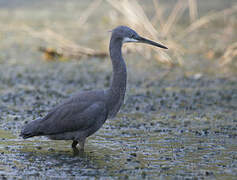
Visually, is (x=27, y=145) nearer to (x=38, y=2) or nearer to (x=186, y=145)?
(x=186, y=145)

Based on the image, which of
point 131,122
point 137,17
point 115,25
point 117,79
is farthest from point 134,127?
point 115,25

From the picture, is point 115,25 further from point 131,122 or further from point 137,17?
point 131,122

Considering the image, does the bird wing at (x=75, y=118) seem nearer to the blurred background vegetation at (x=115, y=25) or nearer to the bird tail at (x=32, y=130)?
the bird tail at (x=32, y=130)

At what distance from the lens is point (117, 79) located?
21.8 ft

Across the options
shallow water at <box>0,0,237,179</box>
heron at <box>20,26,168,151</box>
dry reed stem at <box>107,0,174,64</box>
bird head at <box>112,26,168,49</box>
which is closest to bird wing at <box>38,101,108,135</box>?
heron at <box>20,26,168,151</box>

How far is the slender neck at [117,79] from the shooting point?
663 centimetres

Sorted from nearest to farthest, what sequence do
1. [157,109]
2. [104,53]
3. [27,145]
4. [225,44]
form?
[27,145] < [157,109] < [104,53] < [225,44]

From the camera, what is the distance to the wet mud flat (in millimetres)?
6086

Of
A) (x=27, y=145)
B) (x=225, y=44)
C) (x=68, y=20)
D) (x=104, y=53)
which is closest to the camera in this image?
(x=27, y=145)

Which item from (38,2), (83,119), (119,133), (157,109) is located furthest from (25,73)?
(38,2)

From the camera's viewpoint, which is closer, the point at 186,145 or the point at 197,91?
the point at 186,145

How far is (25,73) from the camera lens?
469 inches

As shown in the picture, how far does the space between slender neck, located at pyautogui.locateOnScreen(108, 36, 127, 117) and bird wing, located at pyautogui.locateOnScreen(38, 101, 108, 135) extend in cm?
14

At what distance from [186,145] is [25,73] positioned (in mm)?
5967
